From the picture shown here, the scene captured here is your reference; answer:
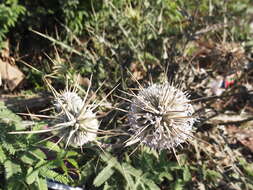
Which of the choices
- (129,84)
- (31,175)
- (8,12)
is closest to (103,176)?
(31,175)

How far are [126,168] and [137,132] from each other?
0.66 m

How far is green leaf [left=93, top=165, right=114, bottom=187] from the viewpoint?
2172 millimetres

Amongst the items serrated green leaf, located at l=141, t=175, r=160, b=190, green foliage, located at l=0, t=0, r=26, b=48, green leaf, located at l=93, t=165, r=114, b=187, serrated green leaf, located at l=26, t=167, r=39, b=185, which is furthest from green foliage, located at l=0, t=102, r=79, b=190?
green foliage, located at l=0, t=0, r=26, b=48

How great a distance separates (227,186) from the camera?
288cm

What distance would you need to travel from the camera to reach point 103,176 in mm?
2203

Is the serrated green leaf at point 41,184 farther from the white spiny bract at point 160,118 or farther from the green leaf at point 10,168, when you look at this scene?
the white spiny bract at point 160,118

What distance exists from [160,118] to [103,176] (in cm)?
69

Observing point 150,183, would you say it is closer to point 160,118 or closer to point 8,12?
point 160,118

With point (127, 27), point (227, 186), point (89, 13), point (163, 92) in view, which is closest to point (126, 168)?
point (163, 92)

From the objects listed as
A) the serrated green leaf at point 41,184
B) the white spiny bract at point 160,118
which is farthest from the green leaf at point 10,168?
the white spiny bract at point 160,118

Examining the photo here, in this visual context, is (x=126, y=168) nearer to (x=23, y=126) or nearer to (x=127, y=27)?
(x=23, y=126)

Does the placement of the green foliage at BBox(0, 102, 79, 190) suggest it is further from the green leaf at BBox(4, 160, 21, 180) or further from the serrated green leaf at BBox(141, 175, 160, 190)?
the serrated green leaf at BBox(141, 175, 160, 190)

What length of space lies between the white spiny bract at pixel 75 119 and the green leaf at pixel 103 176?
1.12 ft

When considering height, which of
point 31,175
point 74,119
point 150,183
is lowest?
point 150,183
